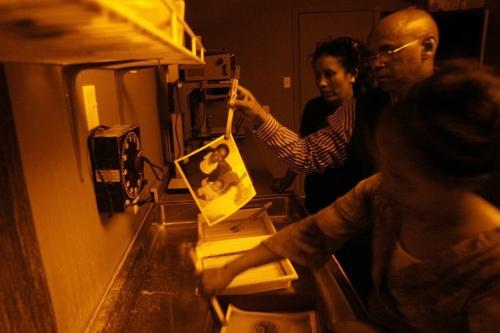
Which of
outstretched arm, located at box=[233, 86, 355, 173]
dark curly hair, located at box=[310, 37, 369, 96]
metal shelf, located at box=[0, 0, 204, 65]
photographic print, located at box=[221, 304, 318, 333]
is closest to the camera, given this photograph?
metal shelf, located at box=[0, 0, 204, 65]

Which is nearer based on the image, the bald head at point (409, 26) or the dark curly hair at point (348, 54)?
the bald head at point (409, 26)

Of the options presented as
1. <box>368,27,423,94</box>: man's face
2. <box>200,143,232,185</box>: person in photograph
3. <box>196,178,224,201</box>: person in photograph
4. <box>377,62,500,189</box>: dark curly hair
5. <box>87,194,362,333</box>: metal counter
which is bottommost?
<box>87,194,362,333</box>: metal counter

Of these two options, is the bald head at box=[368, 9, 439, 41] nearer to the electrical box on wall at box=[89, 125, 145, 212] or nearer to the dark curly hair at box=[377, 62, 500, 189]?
the dark curly hair at box=[377, 62, 500, 189]

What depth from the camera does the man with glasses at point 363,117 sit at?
116 centimetres

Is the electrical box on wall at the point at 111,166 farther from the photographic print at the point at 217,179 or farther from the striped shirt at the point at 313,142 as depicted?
the striped shirt at the point at 313,142

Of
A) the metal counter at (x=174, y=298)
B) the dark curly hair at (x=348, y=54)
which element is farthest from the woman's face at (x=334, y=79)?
the metal counter at (x=174, y=298)

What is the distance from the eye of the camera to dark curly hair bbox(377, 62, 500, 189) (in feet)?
1.61

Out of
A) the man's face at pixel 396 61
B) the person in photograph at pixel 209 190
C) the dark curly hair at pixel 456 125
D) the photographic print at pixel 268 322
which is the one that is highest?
the man's face at pixel 396 61

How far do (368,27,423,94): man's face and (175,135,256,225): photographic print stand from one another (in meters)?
0.55

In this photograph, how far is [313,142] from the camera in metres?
1.30

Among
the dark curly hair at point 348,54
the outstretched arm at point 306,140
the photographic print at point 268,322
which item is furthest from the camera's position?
the dark curly hair at point 348,54

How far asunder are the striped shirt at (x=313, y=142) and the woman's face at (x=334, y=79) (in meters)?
Answer: 0.31

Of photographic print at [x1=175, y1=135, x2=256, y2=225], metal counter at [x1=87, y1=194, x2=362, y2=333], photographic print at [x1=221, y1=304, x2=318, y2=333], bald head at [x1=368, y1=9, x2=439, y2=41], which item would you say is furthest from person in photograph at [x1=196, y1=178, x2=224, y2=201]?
bald head at [x1=368, y1=9, x2=439, y2=41]

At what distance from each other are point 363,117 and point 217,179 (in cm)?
56
